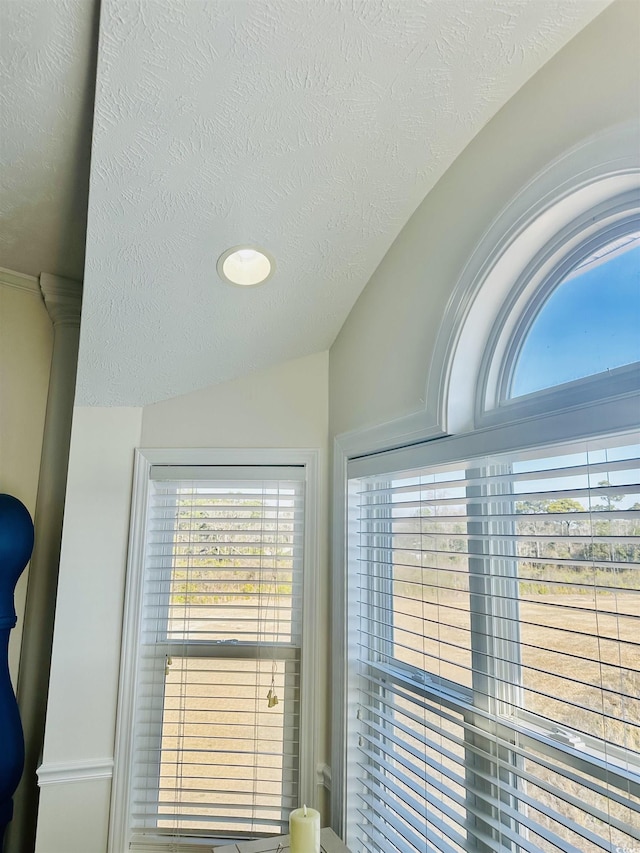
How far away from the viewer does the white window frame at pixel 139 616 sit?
179 centimetres

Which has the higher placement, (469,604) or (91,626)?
(469,604)

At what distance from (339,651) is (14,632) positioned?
1312 millimetres

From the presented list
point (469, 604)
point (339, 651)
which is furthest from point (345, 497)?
point (469, 604)

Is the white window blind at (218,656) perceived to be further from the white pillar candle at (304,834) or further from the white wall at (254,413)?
the white pillar candle at (304,834)

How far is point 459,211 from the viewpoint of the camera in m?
1.33

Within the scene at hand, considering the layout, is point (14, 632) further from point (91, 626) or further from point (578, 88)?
point (578, 88)

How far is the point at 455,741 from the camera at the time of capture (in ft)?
4.03

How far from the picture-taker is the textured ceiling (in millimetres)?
1173

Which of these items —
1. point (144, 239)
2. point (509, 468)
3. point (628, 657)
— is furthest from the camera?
point (144, 239)

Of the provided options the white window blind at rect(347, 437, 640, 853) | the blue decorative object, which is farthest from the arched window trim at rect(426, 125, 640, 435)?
the blue decorative object

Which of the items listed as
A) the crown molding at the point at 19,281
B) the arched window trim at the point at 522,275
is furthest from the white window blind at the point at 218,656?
the crown molding at the point at 19,281

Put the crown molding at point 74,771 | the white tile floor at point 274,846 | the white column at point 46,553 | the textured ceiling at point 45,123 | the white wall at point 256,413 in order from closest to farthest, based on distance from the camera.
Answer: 1. the textured ceiling at point 45,123
2. the white tile floor at point 274,846
3. the crown molding at point 74,771
4. the white wall at point 256,413
5. the white column at point 46,553

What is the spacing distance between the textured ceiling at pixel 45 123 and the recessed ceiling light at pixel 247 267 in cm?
50

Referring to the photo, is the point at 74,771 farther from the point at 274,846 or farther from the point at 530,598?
the point at 530,598
